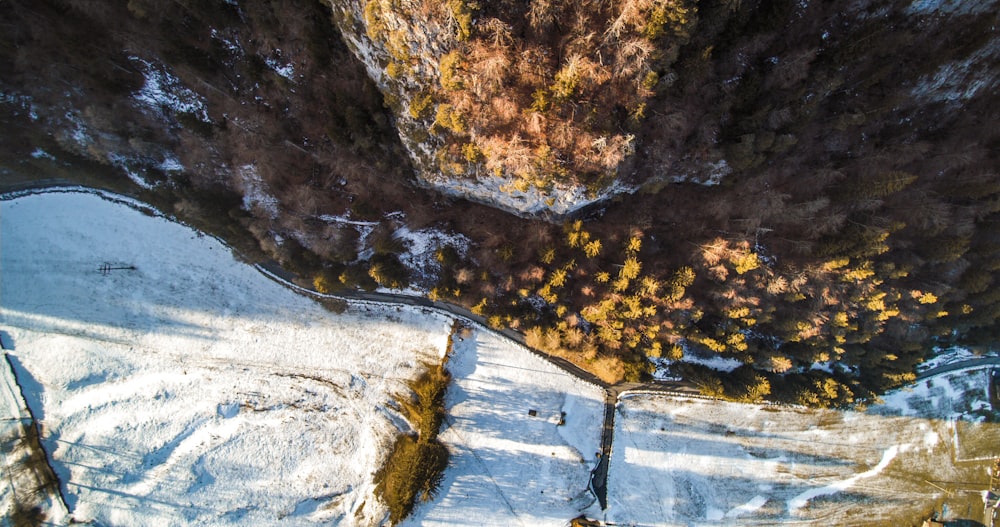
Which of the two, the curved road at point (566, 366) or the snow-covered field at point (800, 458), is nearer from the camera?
the curved road at point (566, 366)

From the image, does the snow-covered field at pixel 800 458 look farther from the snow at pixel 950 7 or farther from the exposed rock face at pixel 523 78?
the snow at pixel 950 7

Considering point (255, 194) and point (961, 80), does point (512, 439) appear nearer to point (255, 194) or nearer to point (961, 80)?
point (255, 194)

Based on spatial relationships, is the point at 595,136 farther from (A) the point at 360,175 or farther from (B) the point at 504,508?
(B) the point at 504,508

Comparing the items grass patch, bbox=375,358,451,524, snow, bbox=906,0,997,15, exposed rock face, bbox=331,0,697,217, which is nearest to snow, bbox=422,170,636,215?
exposed rock face, bbox=331,0,697,217

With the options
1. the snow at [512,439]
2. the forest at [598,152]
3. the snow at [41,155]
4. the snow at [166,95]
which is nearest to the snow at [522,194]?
the forest at [598,152]

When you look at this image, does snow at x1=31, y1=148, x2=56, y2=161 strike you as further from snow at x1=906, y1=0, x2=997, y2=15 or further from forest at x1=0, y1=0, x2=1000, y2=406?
snow at x1=906, y1=0, x2=997, y2=15

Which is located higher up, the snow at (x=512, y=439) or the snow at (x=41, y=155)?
the snow at (x=41, y=155)

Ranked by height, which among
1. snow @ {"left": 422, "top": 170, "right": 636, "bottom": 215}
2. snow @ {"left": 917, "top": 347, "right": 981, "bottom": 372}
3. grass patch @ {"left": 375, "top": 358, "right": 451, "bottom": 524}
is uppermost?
snow @ {"left": 422, "top": 170, "right": 636, "bottom": 215}

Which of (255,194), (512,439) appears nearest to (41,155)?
(255,194)
